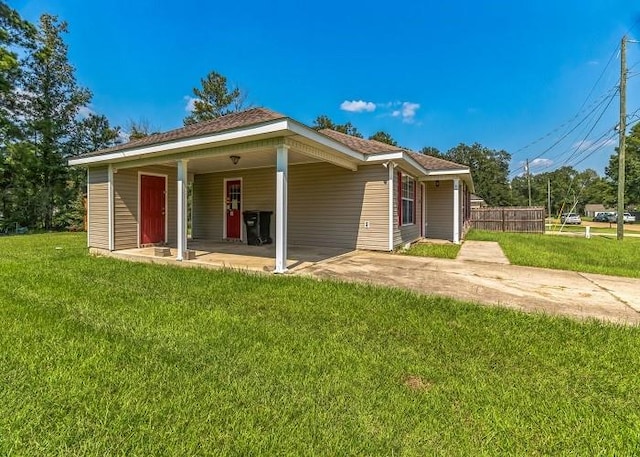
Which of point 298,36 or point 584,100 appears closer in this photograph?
point 298,36

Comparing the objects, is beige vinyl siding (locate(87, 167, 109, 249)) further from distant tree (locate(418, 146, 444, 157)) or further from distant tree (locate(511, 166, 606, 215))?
distant tree (locate(511, 166, 606, 215))

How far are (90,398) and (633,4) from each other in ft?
54.3

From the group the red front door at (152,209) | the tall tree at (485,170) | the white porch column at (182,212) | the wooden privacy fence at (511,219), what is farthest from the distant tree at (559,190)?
the white porch column at (182,212)

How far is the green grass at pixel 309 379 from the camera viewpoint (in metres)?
1.73

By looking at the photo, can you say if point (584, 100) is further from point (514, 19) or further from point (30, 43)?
point (30, 43)

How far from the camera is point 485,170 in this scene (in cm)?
5581

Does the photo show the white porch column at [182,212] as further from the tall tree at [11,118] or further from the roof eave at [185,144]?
the tall tree at [11,118]

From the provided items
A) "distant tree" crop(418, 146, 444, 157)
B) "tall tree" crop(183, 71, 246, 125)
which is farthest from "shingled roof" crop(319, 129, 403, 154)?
"distant tree" crop(418, 146, 444, 157)

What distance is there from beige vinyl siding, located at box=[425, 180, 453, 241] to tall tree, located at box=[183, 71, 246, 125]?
19.3 m

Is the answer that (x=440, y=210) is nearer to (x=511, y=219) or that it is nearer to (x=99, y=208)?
(x=511, y=219)

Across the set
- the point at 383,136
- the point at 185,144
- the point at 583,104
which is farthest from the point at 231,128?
the point at 383,136

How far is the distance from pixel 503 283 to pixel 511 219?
16.8 m

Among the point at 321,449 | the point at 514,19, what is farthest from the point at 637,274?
the point at 514,19

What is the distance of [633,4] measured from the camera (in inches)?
420
